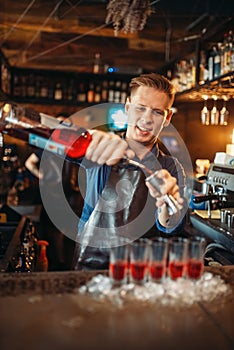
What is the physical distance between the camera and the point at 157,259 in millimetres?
1446

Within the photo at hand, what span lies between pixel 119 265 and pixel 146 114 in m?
0.80

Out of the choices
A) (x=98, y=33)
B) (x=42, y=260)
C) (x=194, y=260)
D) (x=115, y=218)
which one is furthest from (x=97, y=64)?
(x=194, y=260)

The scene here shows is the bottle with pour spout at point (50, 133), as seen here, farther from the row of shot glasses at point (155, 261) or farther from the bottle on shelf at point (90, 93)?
the bottle on shelf at point (90, 93)

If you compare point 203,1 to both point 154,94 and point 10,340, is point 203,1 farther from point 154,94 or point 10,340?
point 10,340

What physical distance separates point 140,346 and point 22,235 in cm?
254

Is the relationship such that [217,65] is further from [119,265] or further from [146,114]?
[119,265]

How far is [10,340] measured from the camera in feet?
3.75

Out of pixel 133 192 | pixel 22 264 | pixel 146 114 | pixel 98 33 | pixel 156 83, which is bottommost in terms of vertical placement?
pixel 22 264

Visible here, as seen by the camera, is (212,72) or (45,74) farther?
(45,74)

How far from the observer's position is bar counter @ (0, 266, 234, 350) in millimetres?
1152

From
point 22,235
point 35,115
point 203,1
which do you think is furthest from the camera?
point 203,1

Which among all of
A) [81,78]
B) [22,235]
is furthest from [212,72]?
[81,78]

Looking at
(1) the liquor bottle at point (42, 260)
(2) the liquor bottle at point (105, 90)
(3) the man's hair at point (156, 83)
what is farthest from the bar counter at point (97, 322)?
(2) the liquor bottle at point (105, 90)

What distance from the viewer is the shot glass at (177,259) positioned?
4.79 ft
